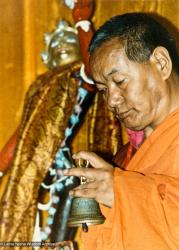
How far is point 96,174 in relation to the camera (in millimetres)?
1151

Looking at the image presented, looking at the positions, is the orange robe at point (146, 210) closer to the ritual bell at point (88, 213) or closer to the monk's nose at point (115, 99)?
the ritual bell at point (88, 213)

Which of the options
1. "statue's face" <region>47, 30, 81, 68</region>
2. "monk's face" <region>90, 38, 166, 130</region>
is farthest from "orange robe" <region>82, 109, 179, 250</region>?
"statue's face" <region>47, 30, 81, 68</region>

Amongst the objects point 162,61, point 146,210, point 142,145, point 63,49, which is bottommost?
point 146,210

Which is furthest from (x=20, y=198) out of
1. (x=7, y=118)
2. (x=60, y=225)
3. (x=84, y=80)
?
(x=84, y=80)

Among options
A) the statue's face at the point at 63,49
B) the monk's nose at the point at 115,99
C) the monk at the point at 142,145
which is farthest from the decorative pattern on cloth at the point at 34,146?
the monk's nose at the point at 115,99

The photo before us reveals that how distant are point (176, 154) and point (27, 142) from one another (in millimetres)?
1271

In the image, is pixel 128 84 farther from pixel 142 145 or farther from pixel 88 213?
pixel 88 213

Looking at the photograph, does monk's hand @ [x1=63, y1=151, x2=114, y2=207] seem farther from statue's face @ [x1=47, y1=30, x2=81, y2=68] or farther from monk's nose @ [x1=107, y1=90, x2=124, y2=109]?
statue's face @ [x1=47, y1=30, x2=81, y2=68]

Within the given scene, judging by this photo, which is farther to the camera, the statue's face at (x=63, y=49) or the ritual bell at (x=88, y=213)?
the statue's face at (x=63, y=49)

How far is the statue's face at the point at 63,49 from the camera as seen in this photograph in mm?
2434

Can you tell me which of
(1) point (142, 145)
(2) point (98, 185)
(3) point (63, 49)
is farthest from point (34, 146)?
(2) point (98, 185)

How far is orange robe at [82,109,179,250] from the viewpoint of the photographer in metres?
1.08

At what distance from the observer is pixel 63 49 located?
2.44 m

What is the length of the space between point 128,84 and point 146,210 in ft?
1.17
